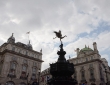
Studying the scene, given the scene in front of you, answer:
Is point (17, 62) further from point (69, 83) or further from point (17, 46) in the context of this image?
point (69, 83)

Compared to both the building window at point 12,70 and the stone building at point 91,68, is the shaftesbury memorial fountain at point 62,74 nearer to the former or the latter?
the building window at point 12,70

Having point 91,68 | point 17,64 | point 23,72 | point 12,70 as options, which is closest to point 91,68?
point 91,68

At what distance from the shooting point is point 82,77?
2085 inches

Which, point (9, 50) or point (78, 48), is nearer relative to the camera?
point (9, 50)

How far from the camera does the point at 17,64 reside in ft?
149

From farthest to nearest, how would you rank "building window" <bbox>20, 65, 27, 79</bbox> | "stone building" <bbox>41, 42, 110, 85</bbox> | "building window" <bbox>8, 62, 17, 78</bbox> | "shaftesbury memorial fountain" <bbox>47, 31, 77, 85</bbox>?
"stone building" <bbox>41, 42, 110, 85</bbox> → "building window" <bbox>20, 65, 27, 79</bbox> → "building window" <bbox>8, 62, 17, 78</bbox> → "shaftesbury memorial fountain" <bbox>47, 31, 77, 85</bbox>

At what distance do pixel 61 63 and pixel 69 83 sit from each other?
2361 mm

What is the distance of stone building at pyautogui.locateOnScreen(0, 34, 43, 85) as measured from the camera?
41531 mm

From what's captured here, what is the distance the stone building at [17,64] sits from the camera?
41.5 metres

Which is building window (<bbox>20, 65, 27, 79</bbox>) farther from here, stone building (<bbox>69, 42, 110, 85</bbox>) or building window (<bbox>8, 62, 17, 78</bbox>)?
stone building (<bbox>69, 42, 110, 85</bbox>)

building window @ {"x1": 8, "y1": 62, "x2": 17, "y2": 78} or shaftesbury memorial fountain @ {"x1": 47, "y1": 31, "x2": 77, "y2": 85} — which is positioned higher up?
building window @ {"x1": 8, "y1": 62, "x2": 17, "y2": 78}

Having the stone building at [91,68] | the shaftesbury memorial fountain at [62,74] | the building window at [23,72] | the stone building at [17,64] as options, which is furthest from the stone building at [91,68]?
the shaftesbury memorial fountain at [62,74]

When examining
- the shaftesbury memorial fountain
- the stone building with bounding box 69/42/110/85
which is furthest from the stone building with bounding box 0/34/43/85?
the shaftesbury memorial fountain

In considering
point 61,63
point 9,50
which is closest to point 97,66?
point 9,50
